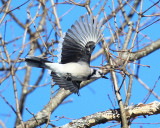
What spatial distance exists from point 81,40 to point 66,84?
0.71m

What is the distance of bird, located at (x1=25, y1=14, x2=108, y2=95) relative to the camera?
138 inches

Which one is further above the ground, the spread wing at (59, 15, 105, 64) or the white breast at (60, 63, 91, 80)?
the spread wing at (59, 15, 105, 64)

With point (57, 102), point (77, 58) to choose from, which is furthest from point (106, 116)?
point (57, 102)

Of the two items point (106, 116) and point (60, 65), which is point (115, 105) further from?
point (60, 65)

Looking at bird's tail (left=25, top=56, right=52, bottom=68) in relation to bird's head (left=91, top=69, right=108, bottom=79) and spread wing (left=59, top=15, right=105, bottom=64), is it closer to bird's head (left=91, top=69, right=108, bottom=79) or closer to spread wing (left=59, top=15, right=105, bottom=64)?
spread wing (left=59, top=15, right=105, bottom=64)

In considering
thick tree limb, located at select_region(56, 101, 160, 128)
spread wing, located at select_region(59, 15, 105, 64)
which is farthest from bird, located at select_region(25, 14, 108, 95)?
thick tree limb, located at select_region(56, 101, 160, 128)

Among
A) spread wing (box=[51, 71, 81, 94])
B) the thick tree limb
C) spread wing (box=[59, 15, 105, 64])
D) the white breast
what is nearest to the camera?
the thick tree limb

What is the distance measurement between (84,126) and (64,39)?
104cm

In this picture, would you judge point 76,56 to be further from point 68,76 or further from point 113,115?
point 113,115

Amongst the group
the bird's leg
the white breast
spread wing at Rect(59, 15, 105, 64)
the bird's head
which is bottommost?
the bird's leg

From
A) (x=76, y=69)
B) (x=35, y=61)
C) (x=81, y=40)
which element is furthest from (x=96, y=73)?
(x=35, y=61)

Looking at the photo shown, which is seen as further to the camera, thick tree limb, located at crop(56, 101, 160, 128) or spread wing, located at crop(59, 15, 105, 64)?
spread wing, located at crop(59, 15, 105, 64)

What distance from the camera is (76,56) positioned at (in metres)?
3.83

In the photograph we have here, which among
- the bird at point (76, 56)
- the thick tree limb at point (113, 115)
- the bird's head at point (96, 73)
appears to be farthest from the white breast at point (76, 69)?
the thick tree limb at point (113, 115)
